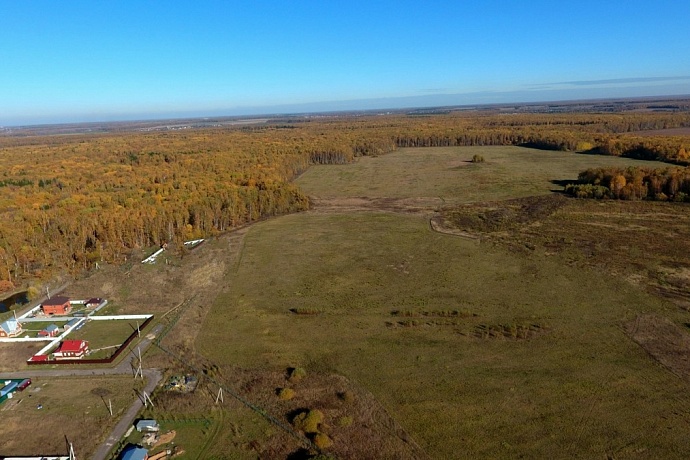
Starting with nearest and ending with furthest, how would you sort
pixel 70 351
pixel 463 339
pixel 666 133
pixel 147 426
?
pixel 147 426 → pixel 70 351 → pixel 463 339 → pixel 666 133

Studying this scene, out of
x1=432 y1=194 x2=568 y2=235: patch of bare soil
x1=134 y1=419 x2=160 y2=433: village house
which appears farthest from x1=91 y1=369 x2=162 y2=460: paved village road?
x1=432 y1=194 x2=568 y2=235: patch of bare soil

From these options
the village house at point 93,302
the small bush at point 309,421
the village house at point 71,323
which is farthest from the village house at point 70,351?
the small bush at point 309,421

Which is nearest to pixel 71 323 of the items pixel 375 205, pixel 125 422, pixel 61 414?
pixel 61 414

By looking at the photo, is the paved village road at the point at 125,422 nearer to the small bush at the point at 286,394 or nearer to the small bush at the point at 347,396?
the small bush at the point at 286,394

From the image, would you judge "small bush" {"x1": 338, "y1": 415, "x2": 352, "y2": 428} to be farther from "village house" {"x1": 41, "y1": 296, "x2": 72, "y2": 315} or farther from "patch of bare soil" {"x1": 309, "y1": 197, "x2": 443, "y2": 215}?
"patch of bare soil" {"x1": 309, "y1": 197, "x2": 443, "y2": 215}

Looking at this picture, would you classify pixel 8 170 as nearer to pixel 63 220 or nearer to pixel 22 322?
pixel 63 220

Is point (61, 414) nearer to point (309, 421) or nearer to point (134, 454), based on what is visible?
point (134, 454)
